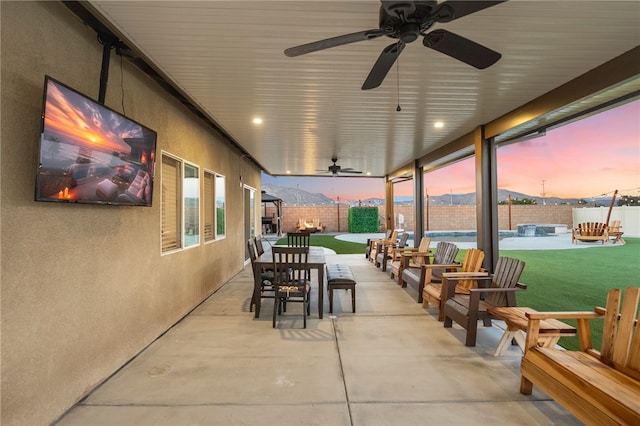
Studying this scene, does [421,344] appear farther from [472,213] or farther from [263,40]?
[472,213]

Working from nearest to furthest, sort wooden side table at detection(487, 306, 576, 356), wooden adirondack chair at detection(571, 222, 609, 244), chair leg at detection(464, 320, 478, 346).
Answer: wooden side table at detection(487, 306, 576, 356)
chair leg at detection(464, 320, 478, 346)
wooden adirondack chair at detection(571, 222, 609, 244)

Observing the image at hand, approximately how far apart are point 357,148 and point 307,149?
109 cm

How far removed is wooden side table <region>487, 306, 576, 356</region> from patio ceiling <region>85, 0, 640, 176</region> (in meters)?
2.32

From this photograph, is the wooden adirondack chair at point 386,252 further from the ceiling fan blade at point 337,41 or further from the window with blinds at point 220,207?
the ceiling fan blade at point 337,41

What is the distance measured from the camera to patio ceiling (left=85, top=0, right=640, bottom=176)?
2104 millimetres

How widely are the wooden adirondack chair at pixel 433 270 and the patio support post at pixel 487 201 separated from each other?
47cm

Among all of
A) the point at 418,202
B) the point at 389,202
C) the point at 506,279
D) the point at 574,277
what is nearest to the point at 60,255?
the point at 506,279

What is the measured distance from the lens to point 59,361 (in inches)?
80.7

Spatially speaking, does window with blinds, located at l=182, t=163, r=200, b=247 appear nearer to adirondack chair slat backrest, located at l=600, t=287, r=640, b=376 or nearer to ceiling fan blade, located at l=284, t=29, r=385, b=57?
ceiling fan blade, located at l=284, t=29, r=385, b=57

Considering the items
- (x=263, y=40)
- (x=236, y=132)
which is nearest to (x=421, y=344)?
(x=263, y=40)

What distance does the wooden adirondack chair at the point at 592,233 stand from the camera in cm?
1163

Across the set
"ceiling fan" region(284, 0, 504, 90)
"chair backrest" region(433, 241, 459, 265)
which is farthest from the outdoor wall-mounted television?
"chair backrest" region(433, 241, 459, 265)

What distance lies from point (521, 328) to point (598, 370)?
2.28ft

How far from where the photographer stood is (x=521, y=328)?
8.66 ft
